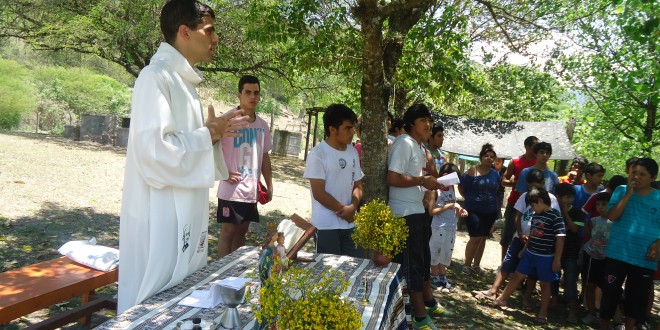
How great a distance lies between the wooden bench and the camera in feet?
8.80

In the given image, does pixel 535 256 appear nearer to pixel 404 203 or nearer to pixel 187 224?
pixel 404 203

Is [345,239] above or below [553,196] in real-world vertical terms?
below

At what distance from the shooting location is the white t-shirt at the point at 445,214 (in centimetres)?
582

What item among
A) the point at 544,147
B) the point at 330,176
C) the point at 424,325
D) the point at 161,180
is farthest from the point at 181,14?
the point at 544,147

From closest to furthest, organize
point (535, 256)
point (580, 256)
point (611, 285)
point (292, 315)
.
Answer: point (292, 315) → point (611, 285) → point (535, 256) → point (580, 256)

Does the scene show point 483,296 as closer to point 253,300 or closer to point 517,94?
point 253,300

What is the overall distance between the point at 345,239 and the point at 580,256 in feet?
11.2

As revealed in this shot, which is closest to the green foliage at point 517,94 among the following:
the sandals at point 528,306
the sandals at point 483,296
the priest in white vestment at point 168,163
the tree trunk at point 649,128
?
the tree trunk at point 649,128

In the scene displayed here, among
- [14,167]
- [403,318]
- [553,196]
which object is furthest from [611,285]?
[14,167]

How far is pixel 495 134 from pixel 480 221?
525 centimetres

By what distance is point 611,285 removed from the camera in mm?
4527

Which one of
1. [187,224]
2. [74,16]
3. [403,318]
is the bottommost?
[403,318]

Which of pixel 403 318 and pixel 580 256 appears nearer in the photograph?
pixel 403 318

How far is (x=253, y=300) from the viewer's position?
2.41 meters
